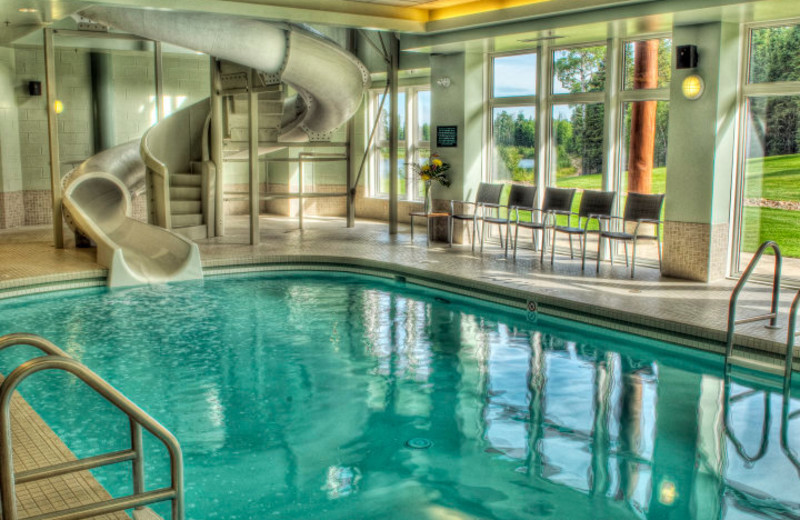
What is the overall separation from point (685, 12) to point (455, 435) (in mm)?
4843

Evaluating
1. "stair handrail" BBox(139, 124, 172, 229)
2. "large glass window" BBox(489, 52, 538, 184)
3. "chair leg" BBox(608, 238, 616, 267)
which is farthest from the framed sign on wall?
"stair handrail" BBox(139, 124, 172, 229)

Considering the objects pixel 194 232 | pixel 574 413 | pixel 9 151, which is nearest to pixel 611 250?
pixel 574 413

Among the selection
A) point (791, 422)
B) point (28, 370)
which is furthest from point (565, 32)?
point (28, 370)

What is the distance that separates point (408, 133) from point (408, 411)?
30.5 ft

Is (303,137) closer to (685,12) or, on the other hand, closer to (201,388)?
(685,12)

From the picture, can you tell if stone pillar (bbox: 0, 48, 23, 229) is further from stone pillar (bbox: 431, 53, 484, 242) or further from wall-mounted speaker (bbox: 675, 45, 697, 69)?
wall-mounted speaker (bbox: 675, 45, 697, 69)

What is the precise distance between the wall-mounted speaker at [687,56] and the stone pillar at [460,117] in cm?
356

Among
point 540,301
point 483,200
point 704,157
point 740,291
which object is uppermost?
point 704,157

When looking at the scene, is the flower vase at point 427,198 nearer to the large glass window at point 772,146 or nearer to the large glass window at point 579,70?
the large glass window at point 579,70

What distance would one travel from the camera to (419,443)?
4516 mm

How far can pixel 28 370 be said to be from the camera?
2.26 metres

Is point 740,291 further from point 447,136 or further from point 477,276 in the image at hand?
point 447,136

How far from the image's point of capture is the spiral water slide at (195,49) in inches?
324

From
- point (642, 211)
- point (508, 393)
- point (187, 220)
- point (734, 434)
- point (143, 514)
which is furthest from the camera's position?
point (187, 220)
